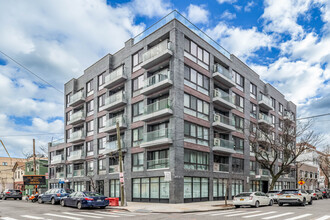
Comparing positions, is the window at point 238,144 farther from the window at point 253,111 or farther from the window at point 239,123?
the window at point 253,111

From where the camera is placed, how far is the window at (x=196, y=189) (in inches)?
1185

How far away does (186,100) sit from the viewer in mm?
31344

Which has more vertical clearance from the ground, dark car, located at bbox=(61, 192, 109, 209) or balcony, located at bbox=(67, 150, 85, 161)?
balcony, located at bbox=(67, 150, 85, 161)

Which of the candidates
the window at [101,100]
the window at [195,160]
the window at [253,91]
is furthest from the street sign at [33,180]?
the window at [253,91]

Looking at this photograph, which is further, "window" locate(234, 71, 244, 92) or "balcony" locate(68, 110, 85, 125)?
"balcony" locate(68, 110, 85, 125)

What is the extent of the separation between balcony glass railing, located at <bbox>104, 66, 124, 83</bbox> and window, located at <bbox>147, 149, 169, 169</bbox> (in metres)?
10.1

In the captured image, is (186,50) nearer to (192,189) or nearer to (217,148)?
(217,148)

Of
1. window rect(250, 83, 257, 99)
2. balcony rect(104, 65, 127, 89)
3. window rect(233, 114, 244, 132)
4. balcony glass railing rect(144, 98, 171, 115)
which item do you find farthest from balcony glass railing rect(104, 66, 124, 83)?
window rect(250, 83, 257, 99)

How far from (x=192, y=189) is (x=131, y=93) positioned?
12.3 metres

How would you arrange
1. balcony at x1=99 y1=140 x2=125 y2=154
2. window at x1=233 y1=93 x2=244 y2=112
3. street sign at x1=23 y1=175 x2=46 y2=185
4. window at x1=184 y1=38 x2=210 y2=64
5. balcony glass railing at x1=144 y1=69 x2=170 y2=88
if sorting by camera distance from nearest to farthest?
balcony glass railing at x1=144 y1=69 x2=170 y2=88 < window at x1=184 y1=38 x2=210 y2=64 < balcony at x1=99 y1=140 x2=125 y2=154 < window at x1=233 y1=93 x2=244 y2=112 < street sign at x1=23 y1=175 x2=46 y2=185

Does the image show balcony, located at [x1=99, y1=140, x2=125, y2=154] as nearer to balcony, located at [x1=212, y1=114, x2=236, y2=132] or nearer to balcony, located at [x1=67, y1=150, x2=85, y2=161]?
balcony, located at [x1=67, y1=150, x2=85, y2=161]

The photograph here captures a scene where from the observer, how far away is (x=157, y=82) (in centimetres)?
3081

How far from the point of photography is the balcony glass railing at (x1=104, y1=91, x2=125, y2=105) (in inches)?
1409

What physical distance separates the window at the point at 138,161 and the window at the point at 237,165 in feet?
39.1
